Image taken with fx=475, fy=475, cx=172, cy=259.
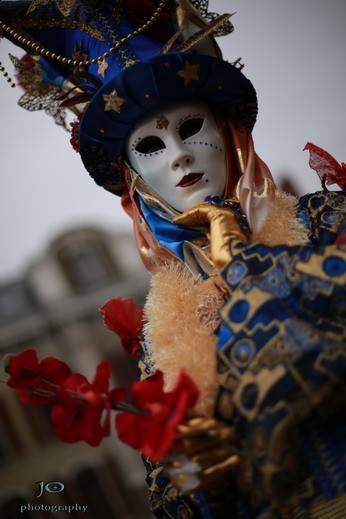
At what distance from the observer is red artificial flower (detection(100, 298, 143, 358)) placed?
194 centimetres

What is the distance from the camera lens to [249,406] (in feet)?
3.52

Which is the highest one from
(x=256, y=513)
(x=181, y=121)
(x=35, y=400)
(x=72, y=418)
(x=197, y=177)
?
(x=181, y=121)

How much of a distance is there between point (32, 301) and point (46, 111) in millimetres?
12041

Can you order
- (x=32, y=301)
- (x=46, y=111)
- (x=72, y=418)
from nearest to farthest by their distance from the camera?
(x=72, y=418) < (x=46, y=111) < (x=32, y=301)

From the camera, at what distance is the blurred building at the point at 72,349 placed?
1065 centimetres

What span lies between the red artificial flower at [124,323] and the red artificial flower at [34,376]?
67 cm

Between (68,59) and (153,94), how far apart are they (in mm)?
457

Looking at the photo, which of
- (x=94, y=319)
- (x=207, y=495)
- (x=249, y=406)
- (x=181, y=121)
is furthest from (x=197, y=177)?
(x=94, y=319)

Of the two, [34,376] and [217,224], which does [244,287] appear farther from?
[34,376]

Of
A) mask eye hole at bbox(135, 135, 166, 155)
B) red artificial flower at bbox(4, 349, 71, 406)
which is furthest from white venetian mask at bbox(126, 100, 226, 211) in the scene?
red artificial flower at bbox(4, 349, 71, 406)

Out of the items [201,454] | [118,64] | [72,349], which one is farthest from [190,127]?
[72,349]

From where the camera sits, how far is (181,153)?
5.54 feet

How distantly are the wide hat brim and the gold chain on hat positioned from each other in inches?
6.5

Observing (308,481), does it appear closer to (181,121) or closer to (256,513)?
(256,513)
